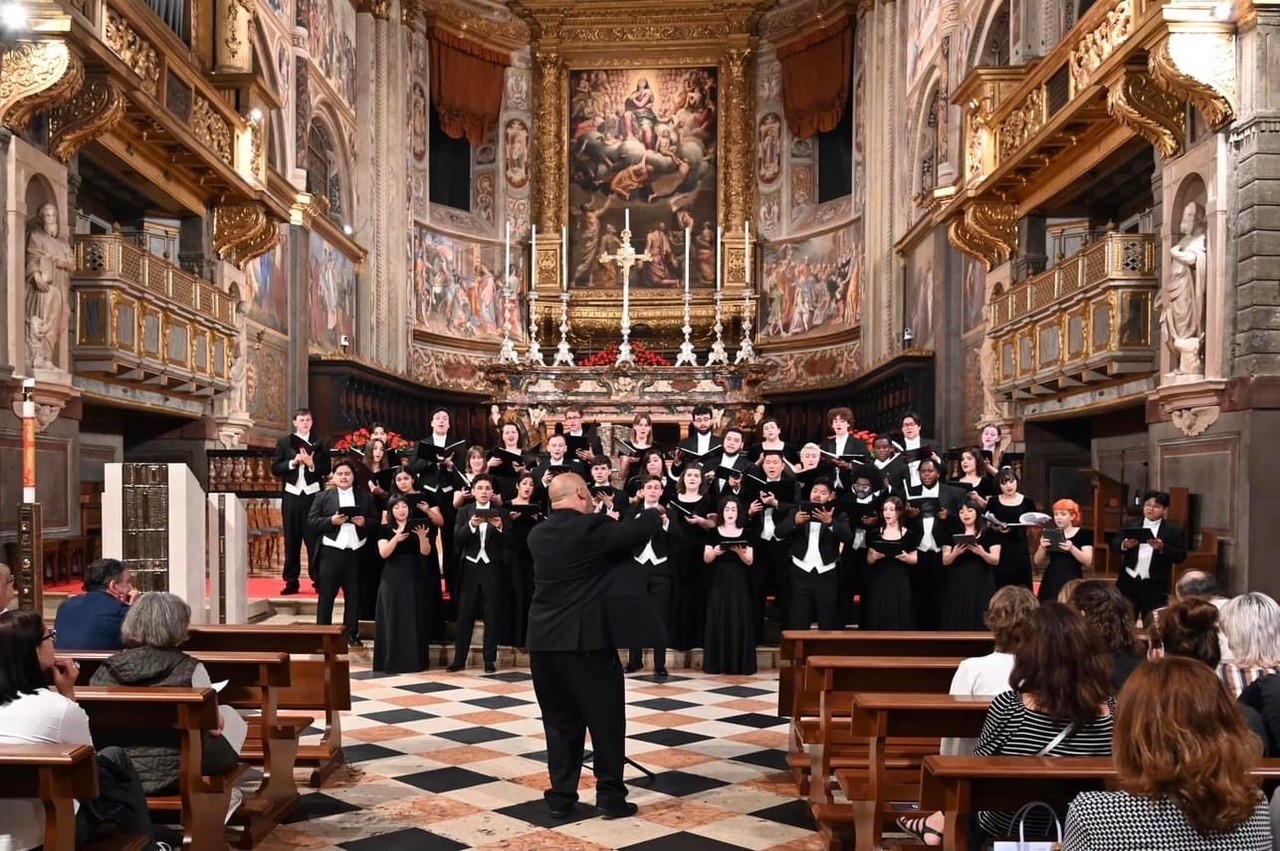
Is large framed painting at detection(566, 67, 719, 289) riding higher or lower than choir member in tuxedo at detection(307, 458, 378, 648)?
higher

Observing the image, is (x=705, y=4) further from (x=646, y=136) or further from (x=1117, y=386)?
(x=1117, y=386)

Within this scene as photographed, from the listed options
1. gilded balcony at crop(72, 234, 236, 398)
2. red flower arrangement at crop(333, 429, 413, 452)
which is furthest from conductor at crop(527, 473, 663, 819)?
red flower arrangement at crop(333, 429, 413, 452)

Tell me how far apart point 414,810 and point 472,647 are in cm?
412

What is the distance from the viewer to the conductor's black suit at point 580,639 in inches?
Result: 194

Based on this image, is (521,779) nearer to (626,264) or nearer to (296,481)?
(296,481)

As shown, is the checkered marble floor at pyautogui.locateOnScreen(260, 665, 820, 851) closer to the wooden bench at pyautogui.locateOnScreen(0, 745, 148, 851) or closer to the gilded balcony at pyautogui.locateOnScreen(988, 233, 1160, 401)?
the wooden bench at pyautogui.locateOnScreen(0, 745, 148, 851)

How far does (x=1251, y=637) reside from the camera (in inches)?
138

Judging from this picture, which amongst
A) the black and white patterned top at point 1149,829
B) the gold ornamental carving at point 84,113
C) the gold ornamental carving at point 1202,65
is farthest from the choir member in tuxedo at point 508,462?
the black and white patterned top at point 1149,829

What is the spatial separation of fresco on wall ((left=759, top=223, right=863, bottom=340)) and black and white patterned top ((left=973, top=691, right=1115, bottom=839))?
18.4 m

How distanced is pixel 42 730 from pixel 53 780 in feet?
0.93

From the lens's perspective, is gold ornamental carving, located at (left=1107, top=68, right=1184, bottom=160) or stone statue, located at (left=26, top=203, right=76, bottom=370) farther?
stone statue, located at (left=26, top=203, right=76, bottom=370)

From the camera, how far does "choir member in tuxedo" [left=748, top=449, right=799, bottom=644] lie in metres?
8.62

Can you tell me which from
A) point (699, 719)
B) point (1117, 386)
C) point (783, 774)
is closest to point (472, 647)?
point (699, 719)

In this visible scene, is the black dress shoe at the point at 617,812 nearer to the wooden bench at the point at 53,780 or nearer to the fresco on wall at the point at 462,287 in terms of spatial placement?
the wooden bench at the point at 53,780
